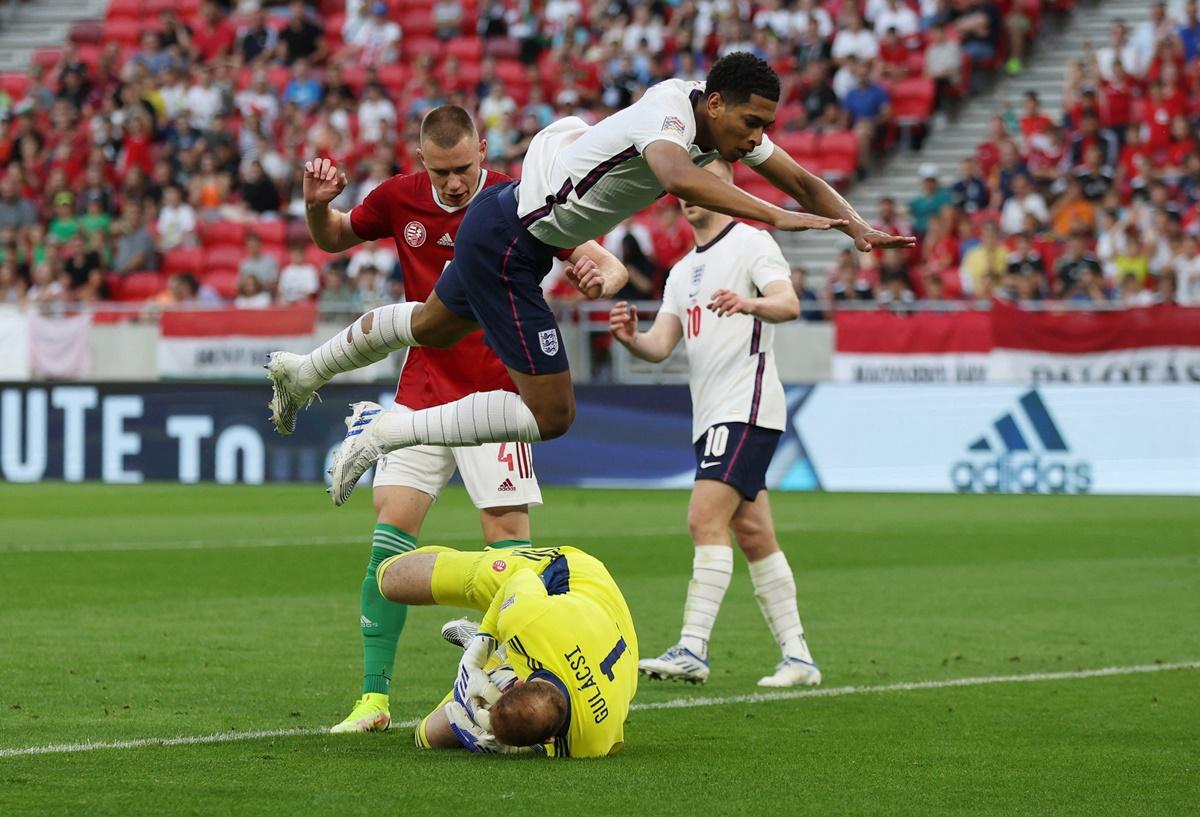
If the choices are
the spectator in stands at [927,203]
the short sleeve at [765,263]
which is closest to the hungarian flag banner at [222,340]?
the spectator in stands at [927,203]

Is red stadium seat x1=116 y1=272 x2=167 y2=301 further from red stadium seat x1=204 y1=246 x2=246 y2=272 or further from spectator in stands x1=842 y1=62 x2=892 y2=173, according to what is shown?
spectator in stands x1=842 y1=62 x2=892 y2=173

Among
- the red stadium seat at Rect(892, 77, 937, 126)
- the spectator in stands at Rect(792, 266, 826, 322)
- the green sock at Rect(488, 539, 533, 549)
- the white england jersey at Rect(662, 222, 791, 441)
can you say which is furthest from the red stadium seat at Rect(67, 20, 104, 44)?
the green sock at Rect(488, 539, 533, 549)

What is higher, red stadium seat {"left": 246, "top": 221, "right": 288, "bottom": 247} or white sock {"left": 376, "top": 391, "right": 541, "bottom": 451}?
red stadium seat {"left": 246, "top": 221, "right": 288, "bottom": 247}

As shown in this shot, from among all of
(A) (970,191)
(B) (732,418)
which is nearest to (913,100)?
(A) (970,191)

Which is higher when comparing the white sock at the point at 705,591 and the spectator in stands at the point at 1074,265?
the spectator in stands at the point at 1074,265

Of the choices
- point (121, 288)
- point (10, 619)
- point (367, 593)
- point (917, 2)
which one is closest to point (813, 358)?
point (917, 2)

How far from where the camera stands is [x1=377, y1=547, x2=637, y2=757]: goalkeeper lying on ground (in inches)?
253

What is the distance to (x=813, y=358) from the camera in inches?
898

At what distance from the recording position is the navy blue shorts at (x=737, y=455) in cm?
923

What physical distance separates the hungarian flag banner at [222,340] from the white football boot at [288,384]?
15.5 metres

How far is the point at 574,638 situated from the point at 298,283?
20284mm

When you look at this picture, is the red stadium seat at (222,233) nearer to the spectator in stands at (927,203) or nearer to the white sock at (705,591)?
the spectator in stands at (927,203)

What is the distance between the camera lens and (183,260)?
92.9 ft

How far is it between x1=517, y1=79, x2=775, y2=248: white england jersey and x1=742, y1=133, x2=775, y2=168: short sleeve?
7cm
